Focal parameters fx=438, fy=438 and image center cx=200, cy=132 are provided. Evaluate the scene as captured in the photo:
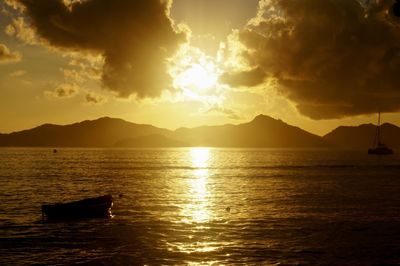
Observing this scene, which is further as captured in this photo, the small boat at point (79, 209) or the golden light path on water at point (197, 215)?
the small boat at point (79, 209)

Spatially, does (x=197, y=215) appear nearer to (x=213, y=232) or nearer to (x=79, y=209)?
(x=213, y=232)

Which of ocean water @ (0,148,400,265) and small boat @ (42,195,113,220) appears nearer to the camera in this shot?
ocean water @ (0,148,400,265)

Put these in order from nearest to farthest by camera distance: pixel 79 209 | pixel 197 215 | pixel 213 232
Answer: pixel 213 232 < pixel 79 209 < pixel 197 215

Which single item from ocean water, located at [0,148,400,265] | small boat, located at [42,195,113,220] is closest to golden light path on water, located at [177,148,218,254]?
ocean water, located at [0,148,400,265]

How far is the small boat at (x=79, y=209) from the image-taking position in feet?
166

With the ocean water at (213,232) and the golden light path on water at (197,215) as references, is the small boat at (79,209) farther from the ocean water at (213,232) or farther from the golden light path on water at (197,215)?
the golden light path on water at (197,215)

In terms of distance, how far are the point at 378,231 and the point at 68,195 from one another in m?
53.8

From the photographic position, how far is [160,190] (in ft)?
283

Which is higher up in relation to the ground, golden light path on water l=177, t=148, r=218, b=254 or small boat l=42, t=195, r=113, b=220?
small boat l=42, t=195, r=113, b=220

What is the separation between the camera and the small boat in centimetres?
5047

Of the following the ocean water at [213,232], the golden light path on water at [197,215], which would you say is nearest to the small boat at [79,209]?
the ocean water at [213,232]

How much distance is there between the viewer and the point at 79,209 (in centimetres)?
5197

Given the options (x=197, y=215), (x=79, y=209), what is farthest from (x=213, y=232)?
(x=79, y=209)

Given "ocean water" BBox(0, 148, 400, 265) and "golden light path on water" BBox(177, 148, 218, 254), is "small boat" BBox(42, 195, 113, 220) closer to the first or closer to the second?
"ocean water" BBox(0, 148, 400, 265)
